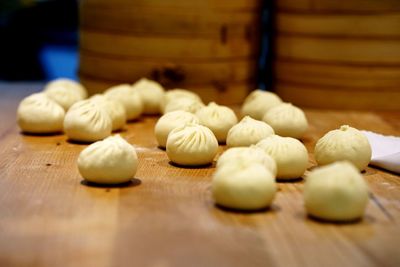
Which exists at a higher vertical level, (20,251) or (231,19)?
(231,19)

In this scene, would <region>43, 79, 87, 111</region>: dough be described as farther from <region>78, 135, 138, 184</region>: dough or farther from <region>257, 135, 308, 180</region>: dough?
<region>257, 135, 308, 180</region>: dough

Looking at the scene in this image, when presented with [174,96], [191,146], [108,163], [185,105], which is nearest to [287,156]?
[191,146]

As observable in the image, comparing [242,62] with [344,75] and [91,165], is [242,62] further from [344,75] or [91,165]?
[91,165]

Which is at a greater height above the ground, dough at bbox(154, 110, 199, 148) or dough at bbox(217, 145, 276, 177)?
dough at bbox(217, 145, 276, 177)

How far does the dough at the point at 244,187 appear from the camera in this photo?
205cm

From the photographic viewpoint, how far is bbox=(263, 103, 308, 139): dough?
9.93 feet

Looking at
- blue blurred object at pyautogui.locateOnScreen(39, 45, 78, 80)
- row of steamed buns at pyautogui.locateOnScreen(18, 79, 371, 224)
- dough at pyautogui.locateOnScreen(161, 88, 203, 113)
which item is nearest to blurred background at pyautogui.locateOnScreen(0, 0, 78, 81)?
blue blurred object at pyautogui.locateOnScreen(39, 45, 78, 80)

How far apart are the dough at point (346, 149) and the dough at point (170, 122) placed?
58 centimetres

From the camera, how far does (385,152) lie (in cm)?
274

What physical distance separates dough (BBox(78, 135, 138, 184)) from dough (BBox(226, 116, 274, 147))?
523mm

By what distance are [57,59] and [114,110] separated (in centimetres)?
236

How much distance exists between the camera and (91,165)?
231cm

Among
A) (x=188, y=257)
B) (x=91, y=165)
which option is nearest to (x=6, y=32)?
(x=91, y=165)

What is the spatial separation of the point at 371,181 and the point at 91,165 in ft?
3.24
